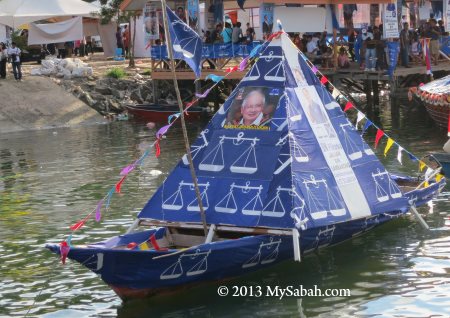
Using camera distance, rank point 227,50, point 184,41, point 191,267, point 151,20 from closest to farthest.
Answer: point 191,267 → point 184,41 → point 227,50 → point 151,20

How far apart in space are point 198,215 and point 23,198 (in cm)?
800

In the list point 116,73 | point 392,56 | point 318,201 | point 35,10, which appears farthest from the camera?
point 35,10

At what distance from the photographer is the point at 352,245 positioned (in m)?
15.2

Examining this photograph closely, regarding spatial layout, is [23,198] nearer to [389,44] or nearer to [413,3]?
[389,44]

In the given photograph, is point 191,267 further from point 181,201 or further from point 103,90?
point 103,90

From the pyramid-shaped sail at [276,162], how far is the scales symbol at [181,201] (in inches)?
0.7

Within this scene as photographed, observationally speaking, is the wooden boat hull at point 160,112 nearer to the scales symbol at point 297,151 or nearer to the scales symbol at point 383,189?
the scales symbol at point 383,189

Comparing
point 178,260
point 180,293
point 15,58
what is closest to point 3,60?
point 15,58

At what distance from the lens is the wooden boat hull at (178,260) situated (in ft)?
39.0

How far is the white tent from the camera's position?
39.7m

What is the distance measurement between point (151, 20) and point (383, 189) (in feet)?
69.8

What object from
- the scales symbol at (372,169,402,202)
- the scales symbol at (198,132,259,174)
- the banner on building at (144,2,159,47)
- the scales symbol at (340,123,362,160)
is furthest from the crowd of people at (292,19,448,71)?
the scales symbol at (198,132,259,174)

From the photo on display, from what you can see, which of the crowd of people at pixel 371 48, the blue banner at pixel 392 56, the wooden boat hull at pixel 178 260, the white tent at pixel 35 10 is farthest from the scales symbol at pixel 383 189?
the white tent at pixel 35 10

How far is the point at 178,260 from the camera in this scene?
12195 millimetres
